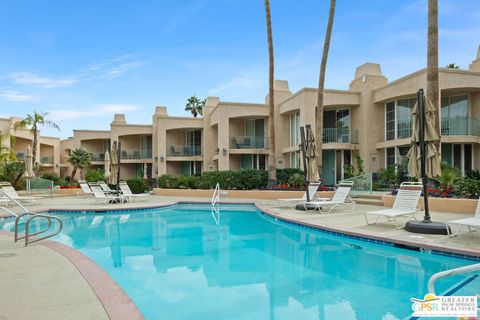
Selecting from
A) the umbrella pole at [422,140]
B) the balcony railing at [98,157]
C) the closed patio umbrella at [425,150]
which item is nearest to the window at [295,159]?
the closed patio umbrella at [425,150]

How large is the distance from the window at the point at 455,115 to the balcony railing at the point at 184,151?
62.1ft

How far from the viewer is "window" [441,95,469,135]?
1878 centimetres

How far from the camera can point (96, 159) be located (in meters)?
38.5

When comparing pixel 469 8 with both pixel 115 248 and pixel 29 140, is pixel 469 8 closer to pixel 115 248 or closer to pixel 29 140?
pixel 115 248

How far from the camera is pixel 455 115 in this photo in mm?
19641

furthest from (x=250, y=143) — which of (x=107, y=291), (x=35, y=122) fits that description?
(x=107, y=291)

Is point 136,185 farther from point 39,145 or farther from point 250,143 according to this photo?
point 39,145

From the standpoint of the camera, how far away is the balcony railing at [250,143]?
26984 mm

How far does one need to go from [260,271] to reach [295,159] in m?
18.0

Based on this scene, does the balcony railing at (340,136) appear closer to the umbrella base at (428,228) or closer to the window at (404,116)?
the window at (404,116)

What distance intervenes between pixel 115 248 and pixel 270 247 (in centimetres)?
385

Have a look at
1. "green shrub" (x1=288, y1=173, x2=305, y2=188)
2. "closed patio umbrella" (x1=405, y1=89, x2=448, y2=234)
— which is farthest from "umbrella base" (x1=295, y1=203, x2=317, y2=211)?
"closed patio umbrella" (x1=405, y1=89, x2=448, y2=234)

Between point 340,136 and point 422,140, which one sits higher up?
point 340,136

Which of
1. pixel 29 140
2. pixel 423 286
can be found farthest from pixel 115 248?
pixel 29 140
